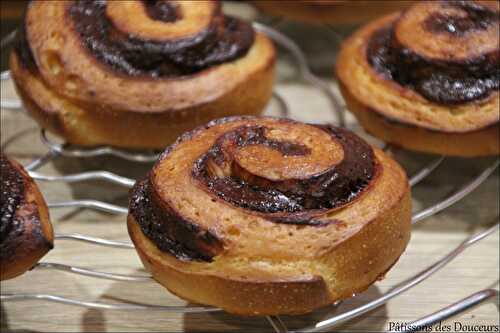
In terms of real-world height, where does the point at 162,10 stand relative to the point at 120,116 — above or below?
above

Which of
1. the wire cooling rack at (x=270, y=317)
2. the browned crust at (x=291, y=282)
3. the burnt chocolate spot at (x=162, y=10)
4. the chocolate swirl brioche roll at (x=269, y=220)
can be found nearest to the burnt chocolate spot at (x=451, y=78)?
the wire cooling rack at (x=270, y=317)

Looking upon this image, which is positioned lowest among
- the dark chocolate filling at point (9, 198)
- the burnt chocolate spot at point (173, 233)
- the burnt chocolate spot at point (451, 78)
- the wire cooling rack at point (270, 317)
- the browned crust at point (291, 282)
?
the wire cooling rack at point (270, 317)

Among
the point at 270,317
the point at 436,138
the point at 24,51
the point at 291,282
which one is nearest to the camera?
the point at 291,282

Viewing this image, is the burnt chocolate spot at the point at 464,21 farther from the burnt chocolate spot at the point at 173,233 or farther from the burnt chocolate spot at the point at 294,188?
the burnt chocolate spot at the point at 173,233

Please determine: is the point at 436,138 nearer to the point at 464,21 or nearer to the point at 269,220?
the point at 464,21

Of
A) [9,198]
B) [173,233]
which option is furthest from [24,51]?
[173,233]

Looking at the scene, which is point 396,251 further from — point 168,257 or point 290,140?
point 168,257

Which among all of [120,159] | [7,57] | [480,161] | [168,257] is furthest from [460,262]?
[7,57]
